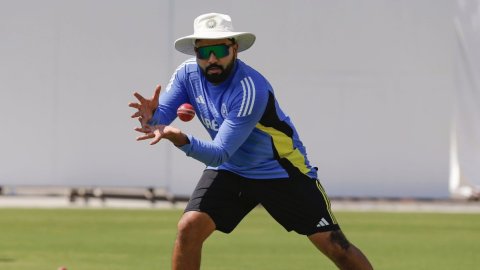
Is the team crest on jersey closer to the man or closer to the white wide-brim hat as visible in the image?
the man

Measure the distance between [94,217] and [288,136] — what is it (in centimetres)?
1104

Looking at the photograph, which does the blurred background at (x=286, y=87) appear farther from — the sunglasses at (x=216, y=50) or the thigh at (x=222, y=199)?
the sunglasses at (x=216, y=50)

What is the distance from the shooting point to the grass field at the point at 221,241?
12.9m

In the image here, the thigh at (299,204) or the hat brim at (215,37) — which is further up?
the hat brim at (215,37)

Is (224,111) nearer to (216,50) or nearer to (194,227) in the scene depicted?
(216,50)

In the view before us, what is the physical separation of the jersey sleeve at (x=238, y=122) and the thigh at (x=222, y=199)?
49cm

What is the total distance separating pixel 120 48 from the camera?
72.5 ft

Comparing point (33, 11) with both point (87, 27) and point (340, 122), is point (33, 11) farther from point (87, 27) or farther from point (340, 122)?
point (340, 122)

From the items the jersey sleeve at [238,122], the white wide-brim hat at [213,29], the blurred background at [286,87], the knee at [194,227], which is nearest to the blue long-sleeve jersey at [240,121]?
the jersey sleeve at [238,122]

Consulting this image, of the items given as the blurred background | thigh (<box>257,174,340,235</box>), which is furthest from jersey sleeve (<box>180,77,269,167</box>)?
the blurred background

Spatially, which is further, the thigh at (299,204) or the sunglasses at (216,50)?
the thigh at (299,204)

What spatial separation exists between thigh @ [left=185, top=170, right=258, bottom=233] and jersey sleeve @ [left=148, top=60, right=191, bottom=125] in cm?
52

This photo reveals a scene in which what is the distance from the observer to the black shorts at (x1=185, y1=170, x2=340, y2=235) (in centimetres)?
857

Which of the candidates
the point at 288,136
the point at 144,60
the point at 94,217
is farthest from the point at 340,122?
the point at 288,136
